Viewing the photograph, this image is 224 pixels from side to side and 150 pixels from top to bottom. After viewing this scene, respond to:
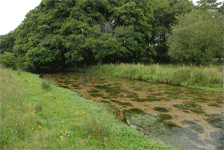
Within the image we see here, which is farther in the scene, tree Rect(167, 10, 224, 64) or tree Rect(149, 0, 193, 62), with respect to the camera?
tree Rect(149, 0, 193, 62)

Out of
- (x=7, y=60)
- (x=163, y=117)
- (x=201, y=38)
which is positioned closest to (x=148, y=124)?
(x=163, y=117)

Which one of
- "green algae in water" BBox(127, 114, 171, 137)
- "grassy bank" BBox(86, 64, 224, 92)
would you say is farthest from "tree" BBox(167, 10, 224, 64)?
"green algae in water" BBox(127, 114, 171, 137)

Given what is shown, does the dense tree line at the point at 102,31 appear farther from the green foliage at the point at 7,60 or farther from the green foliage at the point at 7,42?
the green foliage at the point at 7,42

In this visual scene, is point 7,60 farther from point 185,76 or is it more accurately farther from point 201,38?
point 201,38

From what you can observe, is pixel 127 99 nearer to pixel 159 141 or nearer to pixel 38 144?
pixel 159 141

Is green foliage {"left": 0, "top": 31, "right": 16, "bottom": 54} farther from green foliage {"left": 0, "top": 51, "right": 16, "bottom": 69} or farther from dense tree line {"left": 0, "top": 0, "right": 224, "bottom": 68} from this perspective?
green foliage {"left": 0, "top": 51, "right": 16, "bottom": 69}

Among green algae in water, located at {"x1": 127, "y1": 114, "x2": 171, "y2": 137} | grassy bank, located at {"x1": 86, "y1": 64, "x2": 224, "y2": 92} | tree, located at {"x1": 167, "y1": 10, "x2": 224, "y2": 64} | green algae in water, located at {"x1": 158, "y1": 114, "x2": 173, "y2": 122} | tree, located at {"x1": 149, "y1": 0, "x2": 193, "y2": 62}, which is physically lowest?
green algae in water, located at {"x1": 158, "y1": 114, "x2": 173, "y2": 122}

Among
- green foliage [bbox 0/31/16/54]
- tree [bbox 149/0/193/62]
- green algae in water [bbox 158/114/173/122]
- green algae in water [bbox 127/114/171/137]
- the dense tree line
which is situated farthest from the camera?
green foliage [bbox 0/31/16/54]

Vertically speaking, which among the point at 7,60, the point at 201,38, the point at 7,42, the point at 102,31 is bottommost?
the point at 7,60

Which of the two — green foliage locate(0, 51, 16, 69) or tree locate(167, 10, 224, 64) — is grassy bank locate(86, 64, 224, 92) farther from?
green foliage locate(0, 51, 16, 69)

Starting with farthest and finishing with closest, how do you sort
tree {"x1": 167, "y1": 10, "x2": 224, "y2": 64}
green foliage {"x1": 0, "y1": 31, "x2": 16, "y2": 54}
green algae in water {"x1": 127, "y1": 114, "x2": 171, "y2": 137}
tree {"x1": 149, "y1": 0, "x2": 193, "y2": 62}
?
green foliage {"x1": 0, "y1": 31, "x2": 16, "y2": 54}, tree {"x1": 149, "y1": 0, "x2": 193, "y2": 62}, tree {"x1": 167, "y1": 10, "x2": 224, "y2": 64}, green algae in water {"x1": 127, "y1": 114, "x2": 171, "y2": 137}

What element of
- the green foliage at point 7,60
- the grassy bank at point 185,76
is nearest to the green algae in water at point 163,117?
the grassy bank at point 185,76

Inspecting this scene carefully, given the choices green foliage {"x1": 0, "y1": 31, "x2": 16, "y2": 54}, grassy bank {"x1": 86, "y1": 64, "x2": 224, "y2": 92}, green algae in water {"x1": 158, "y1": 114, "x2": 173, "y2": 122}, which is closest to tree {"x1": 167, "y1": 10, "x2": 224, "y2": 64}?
grassy bank {"x1": 86, "y1": 64, "x2": 224, "y2": 92}

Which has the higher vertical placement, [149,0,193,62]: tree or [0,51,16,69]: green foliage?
[149,0,193,62]: tree
